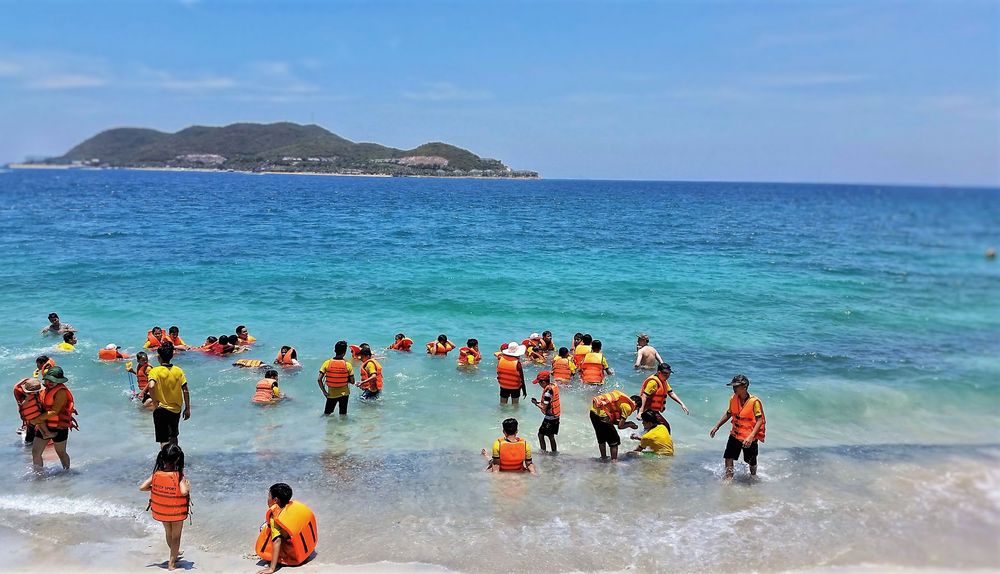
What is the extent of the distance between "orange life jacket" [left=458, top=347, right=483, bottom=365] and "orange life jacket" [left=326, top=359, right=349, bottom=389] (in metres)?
4.50

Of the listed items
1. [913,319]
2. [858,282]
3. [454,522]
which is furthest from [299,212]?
[454,522]

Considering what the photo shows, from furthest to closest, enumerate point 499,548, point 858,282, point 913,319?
1. point 858,282
2. point 913,319
3. point 499,548

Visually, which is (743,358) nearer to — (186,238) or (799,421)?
(799,421)

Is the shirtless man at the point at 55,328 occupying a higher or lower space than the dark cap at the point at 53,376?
lower

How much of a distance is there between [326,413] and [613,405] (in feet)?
18.1

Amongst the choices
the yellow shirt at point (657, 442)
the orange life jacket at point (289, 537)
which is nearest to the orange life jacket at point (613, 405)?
the yellow shirt at point (657, 442)

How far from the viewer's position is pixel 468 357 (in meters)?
15.6

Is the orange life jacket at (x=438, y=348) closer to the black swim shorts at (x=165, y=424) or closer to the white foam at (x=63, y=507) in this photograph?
the black swim shorts at (x=165, y=424)

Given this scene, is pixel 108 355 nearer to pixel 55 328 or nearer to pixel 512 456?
pixel 55 328

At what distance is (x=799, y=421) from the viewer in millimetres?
12469

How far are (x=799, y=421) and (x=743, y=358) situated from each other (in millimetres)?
4428

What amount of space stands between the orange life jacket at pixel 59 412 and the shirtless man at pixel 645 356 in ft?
36.3

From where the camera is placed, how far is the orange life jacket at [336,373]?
11.5 metres

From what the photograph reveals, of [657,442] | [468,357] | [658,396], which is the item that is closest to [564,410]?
[658,396]
